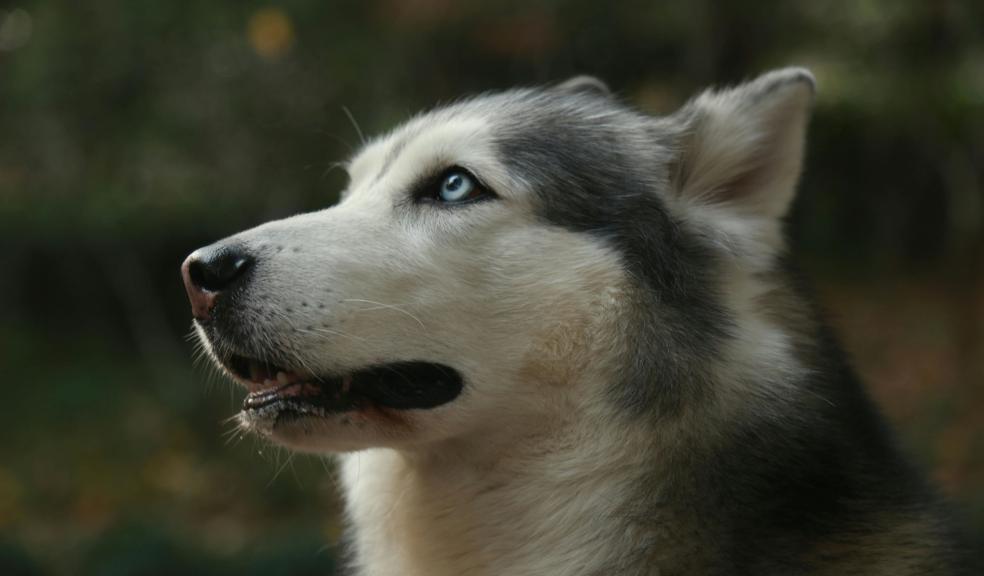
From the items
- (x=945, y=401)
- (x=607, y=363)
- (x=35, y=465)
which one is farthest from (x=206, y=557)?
(x=945, y=401)

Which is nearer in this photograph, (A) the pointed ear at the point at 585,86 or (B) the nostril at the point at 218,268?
(B) the nostril at the point at 218,268

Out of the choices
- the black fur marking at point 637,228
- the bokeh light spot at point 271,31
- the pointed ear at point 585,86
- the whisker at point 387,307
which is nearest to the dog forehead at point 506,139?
the black fur marking at point 637,228

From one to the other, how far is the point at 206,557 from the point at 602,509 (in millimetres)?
5145

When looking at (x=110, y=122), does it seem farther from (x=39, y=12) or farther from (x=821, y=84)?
(x=821, y=84)

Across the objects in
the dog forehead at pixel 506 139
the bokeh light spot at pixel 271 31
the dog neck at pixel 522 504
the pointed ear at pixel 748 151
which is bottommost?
the dog neck at pixel 522 504

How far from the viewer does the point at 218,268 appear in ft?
9.73

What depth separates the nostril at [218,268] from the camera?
2959 mm

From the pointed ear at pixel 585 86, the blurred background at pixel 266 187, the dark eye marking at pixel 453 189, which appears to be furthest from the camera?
the blurred background at pixel 266 187

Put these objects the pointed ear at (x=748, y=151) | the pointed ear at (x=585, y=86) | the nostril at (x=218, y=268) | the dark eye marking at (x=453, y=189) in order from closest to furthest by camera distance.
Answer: the nostril at (x=218, y=268) → the dark eye marking at (x=453, y=189) → the pointed ear at (x=748, y=151) → the pointed ear at (x=585, y=86)

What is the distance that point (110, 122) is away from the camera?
1052 centimetres

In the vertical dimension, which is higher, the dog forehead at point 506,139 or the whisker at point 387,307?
the dog forehead at point 506,139

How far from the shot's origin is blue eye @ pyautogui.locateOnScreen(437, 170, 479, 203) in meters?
3.29

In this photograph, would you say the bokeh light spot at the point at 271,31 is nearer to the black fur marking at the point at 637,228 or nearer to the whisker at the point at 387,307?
the black fur marking at the point at 637,228

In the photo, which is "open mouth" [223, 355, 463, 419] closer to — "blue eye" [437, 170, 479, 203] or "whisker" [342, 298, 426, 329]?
"whisker" [342, 298, 426, 329]
